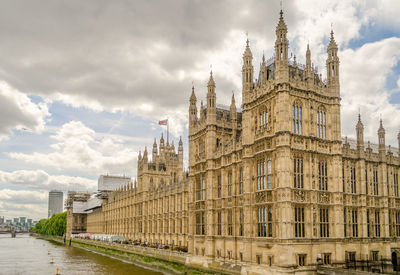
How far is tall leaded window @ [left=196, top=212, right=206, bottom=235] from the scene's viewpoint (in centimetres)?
5730

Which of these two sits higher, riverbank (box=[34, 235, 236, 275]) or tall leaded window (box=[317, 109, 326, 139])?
tall leaded window (box=[317, 109, 326, 139])

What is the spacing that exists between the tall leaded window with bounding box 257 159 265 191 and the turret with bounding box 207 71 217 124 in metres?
13.9

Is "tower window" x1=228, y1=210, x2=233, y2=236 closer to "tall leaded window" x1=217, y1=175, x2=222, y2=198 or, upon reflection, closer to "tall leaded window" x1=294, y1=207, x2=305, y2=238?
"tall leaded window" x1=217, y1=175, x2=222, y2=198

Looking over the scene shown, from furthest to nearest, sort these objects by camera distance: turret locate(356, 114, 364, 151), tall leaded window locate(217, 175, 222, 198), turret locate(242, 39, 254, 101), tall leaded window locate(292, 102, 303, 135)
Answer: tall leaded window locate(217, 175, 222, 198) → turret locate(242, 39, 254, 101) → turret locate(356, 114, 364, 151) → tall leaded window locate(292, 102, 303, 135)

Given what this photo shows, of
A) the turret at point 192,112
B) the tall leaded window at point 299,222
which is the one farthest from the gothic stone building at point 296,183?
the turret at point 192,112

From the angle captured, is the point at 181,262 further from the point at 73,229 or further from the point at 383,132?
the point at 73,229

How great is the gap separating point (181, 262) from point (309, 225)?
85.0 feet

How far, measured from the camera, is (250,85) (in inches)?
1940

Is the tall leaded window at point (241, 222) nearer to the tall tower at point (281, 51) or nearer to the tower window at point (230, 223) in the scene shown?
the tower window at point (230, 223)

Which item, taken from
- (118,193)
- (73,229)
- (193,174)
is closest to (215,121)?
(193,174)

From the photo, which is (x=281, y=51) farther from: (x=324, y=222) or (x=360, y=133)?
(x=324, y=222)

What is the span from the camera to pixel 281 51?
4316 cm

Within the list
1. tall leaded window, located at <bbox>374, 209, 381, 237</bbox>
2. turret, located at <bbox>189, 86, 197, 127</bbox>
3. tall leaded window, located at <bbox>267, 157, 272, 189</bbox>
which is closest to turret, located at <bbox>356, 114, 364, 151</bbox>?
tall leaded window, located at <bbox>374, 209, 381, 237</bbox>

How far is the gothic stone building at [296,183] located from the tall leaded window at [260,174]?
4.6 inches
